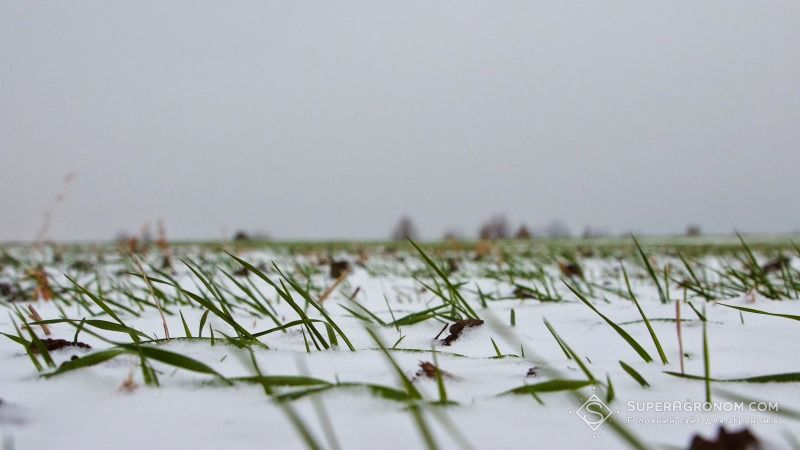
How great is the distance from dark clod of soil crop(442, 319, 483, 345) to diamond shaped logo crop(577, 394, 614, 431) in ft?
1.88

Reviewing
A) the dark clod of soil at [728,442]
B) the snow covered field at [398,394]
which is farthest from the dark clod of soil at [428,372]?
the dark clod of soil at [728,442]

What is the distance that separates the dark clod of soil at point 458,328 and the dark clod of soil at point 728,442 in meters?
0.76

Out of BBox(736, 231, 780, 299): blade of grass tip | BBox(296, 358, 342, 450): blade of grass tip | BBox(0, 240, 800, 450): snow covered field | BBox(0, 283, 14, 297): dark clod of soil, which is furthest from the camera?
BBox(0, 283, 14, 297): dark clod of soil

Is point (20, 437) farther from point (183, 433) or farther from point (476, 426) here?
point (476, 426)

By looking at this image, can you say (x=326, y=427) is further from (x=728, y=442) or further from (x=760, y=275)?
(x=760, y=275)

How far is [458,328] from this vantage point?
1340 mm

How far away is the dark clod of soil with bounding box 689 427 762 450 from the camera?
57 cm

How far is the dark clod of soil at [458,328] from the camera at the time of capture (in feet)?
4.32

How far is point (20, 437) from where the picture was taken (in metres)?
0.63

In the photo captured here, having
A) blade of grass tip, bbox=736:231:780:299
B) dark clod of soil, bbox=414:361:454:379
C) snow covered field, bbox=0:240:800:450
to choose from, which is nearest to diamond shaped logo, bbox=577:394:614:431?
snow covered field, bbox=0:240:800:450

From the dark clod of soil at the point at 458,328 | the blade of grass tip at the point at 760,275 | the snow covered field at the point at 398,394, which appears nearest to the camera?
the snow covered field at the point at 398,394

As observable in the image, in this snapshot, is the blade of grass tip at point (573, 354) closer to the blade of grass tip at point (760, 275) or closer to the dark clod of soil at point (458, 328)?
the dark clod of soil at point (458, 328)

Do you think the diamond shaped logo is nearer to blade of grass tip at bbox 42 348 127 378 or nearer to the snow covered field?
the snow covered field

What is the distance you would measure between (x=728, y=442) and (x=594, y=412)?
18 centimetres
